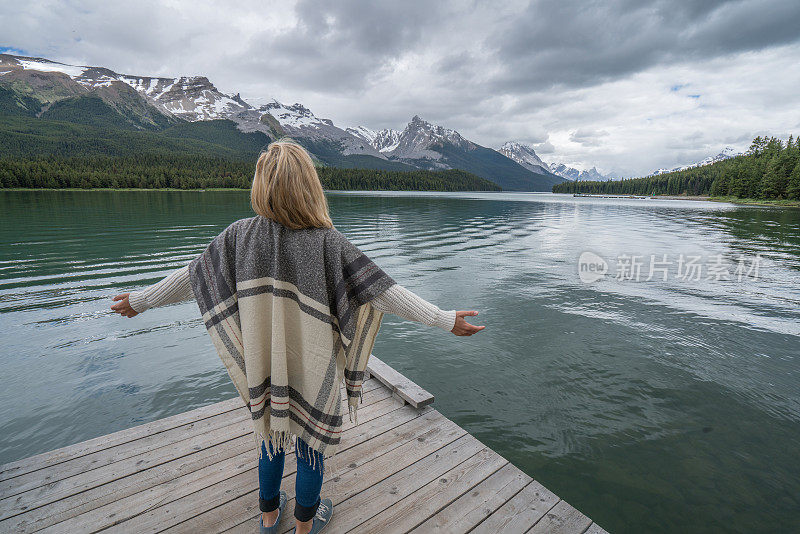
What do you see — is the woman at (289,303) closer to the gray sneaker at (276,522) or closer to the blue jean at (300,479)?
the blue jean at (300,479)

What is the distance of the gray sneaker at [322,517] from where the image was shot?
118 inches

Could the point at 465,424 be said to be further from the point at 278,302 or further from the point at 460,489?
the point at 278,302

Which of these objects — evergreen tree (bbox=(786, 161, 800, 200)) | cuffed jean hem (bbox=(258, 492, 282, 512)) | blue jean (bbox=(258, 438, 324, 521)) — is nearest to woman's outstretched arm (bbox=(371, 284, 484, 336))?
blue jean (bbox=(258, 438, 324, 521))

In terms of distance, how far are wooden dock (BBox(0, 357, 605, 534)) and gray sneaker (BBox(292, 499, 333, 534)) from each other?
0.08 m

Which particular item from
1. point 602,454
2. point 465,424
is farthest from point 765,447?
point 465,424

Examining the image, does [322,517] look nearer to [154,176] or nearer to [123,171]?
[154,176]

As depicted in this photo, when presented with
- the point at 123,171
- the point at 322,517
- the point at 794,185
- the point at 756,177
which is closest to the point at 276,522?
the point at 322,517

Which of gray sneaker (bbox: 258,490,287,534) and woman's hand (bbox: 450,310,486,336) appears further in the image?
gray sneaker (bbox: 258,490,287,534)

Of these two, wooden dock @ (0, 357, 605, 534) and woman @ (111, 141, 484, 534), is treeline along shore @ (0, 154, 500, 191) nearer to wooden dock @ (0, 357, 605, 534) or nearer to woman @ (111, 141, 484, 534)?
wooden dock @ (0, 357, 605, 534)

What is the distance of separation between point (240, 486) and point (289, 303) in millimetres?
2357

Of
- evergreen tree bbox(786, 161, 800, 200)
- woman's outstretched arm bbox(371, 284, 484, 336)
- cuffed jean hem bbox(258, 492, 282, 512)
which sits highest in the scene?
evergreen tree bbox(786, 161, 800, 200)

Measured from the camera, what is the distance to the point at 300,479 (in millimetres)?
2680

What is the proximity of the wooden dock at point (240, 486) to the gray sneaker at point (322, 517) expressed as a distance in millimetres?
78

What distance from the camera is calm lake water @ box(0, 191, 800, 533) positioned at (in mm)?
4773
